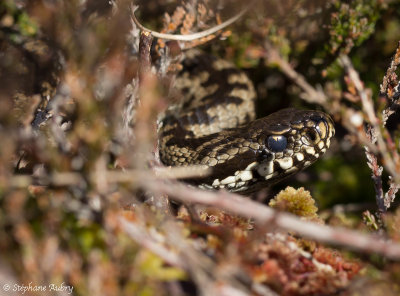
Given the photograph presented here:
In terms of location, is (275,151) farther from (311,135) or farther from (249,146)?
(311,135)

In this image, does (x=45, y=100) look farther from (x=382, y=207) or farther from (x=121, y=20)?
(x=382, y=207)

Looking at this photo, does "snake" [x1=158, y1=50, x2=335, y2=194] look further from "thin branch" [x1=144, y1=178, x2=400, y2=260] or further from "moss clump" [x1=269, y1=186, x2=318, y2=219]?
→ "thin branch" [x1=144, y1=178, x2=400, y2=260]

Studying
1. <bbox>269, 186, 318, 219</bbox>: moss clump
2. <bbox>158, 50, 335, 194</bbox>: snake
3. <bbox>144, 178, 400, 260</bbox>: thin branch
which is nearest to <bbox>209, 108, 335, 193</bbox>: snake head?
<bbox>158, 50, 335, 194</bbox>: snake

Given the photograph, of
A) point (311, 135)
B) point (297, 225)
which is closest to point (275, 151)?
point (311, 135)

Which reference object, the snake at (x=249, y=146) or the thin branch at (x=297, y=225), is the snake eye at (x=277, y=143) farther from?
the thin branch at (x=297, y=225)

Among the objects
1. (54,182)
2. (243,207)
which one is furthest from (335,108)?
(54,182)

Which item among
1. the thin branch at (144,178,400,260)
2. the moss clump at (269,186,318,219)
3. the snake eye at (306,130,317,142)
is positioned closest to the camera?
the thin branch at (144,178,400,260)

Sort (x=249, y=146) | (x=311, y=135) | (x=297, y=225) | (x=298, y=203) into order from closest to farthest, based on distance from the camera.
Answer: (x=297, y=225)
(x=298, y=203)
(x=311, y=135)
(x=249, y=146)

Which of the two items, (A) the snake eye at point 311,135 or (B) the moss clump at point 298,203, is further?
(A) the snake eye at point 311,135

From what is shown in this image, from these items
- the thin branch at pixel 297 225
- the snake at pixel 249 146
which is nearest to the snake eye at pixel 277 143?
the snake at pixel 249 146
